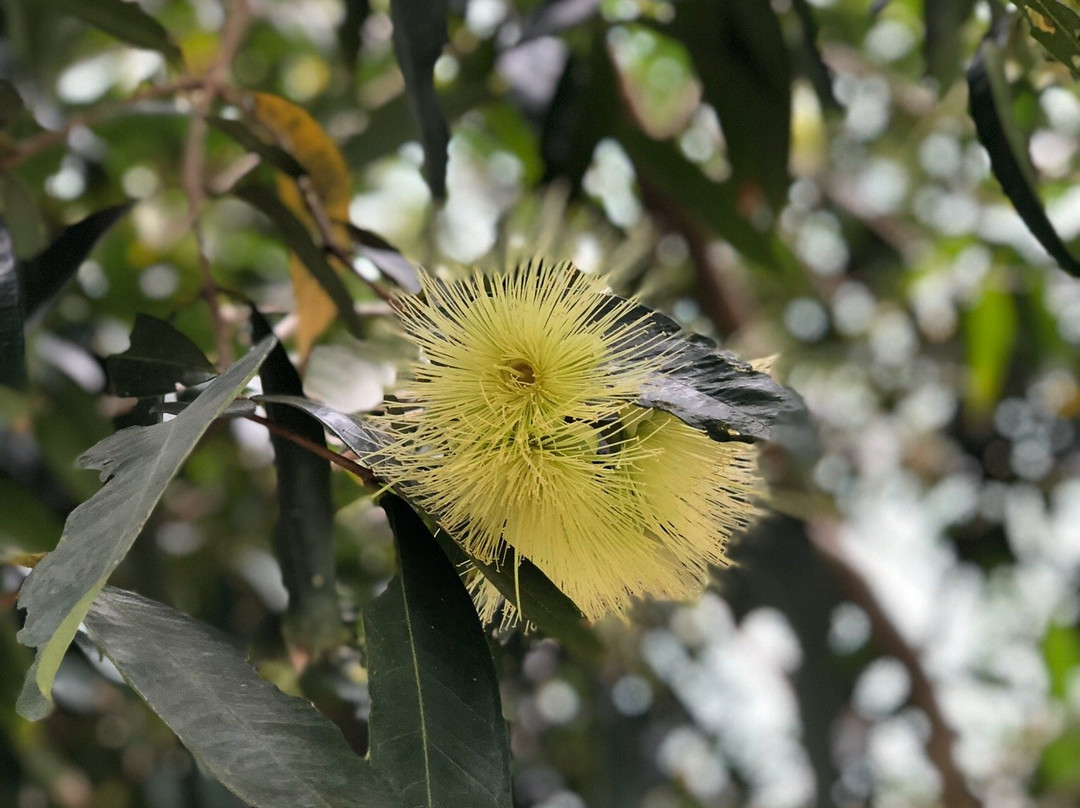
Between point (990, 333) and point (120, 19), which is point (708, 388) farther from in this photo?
point (990, 333)

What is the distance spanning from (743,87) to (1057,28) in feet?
1.86

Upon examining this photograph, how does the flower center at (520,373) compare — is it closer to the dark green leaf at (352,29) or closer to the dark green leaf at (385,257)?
the dark green leaf at (385,257)

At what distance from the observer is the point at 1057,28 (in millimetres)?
652

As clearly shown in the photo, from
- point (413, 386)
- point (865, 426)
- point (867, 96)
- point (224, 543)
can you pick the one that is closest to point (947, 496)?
point (865, 426)

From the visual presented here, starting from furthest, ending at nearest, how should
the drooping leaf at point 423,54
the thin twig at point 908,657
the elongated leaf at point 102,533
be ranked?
the thin twig at point 908,657 → the drooping leaf at point 423,54 → the elongated leaf at point 102,533

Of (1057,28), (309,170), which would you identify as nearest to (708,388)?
(1057,28)

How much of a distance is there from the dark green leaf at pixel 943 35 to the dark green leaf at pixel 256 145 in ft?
1.93

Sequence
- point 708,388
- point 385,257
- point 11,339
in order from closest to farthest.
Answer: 1. point 708,388
2. point 11,339
3. point 385,257

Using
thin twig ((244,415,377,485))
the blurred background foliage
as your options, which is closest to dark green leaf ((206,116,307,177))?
the blurred background foliage

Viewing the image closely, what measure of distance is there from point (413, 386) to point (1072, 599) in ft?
6.69

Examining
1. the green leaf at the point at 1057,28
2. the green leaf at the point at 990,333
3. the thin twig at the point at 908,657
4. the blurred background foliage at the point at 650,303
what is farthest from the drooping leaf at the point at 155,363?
the green leaf at the point at 990,333

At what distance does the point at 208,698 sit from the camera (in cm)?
48

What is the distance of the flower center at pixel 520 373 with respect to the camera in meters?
0.63

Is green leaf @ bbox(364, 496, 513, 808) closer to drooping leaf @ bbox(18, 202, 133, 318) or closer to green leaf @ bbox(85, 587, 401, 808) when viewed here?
green leaf @ bbox(85, 587, 401, 808)
